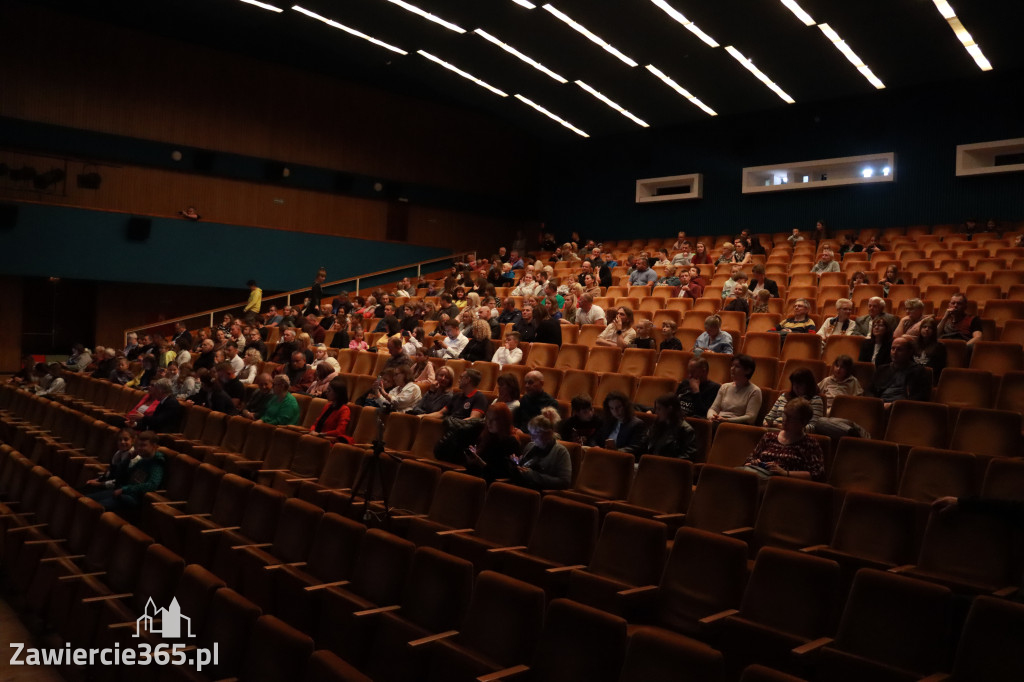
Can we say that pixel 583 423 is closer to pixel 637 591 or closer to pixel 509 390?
pixel 509 390

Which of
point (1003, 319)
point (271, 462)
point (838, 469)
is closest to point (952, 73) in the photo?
point (1003, 319)

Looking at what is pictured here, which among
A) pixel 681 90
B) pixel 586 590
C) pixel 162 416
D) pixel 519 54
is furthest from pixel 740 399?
pixel 681 90

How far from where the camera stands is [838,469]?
2719 mm

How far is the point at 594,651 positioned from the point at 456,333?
153 inches

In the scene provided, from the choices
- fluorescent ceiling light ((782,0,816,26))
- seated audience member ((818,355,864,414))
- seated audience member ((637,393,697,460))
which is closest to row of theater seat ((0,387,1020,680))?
seated audience member ((637,393,697,460))

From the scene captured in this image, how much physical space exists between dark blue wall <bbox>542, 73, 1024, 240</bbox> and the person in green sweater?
6.82 metres

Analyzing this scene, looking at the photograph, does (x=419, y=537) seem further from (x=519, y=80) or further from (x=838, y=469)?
(x=519, y=80)

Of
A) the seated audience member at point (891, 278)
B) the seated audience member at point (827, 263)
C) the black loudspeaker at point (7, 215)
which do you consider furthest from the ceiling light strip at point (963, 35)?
the black loudspeaker at point (7, 215)

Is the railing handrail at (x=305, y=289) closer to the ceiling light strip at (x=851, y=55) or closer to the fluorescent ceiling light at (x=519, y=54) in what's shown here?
the fluorescent ceiling light at (x=519, y=54)

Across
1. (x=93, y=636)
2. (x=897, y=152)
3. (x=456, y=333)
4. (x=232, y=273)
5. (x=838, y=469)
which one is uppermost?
(x=897, y=152)

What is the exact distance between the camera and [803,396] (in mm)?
3152

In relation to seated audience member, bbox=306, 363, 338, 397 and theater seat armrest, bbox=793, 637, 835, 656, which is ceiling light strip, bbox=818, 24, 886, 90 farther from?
theater seat armrest, bbox=793, 637, 835, 656

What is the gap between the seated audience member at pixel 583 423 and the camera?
3398mm

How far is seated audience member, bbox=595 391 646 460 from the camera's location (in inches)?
126
